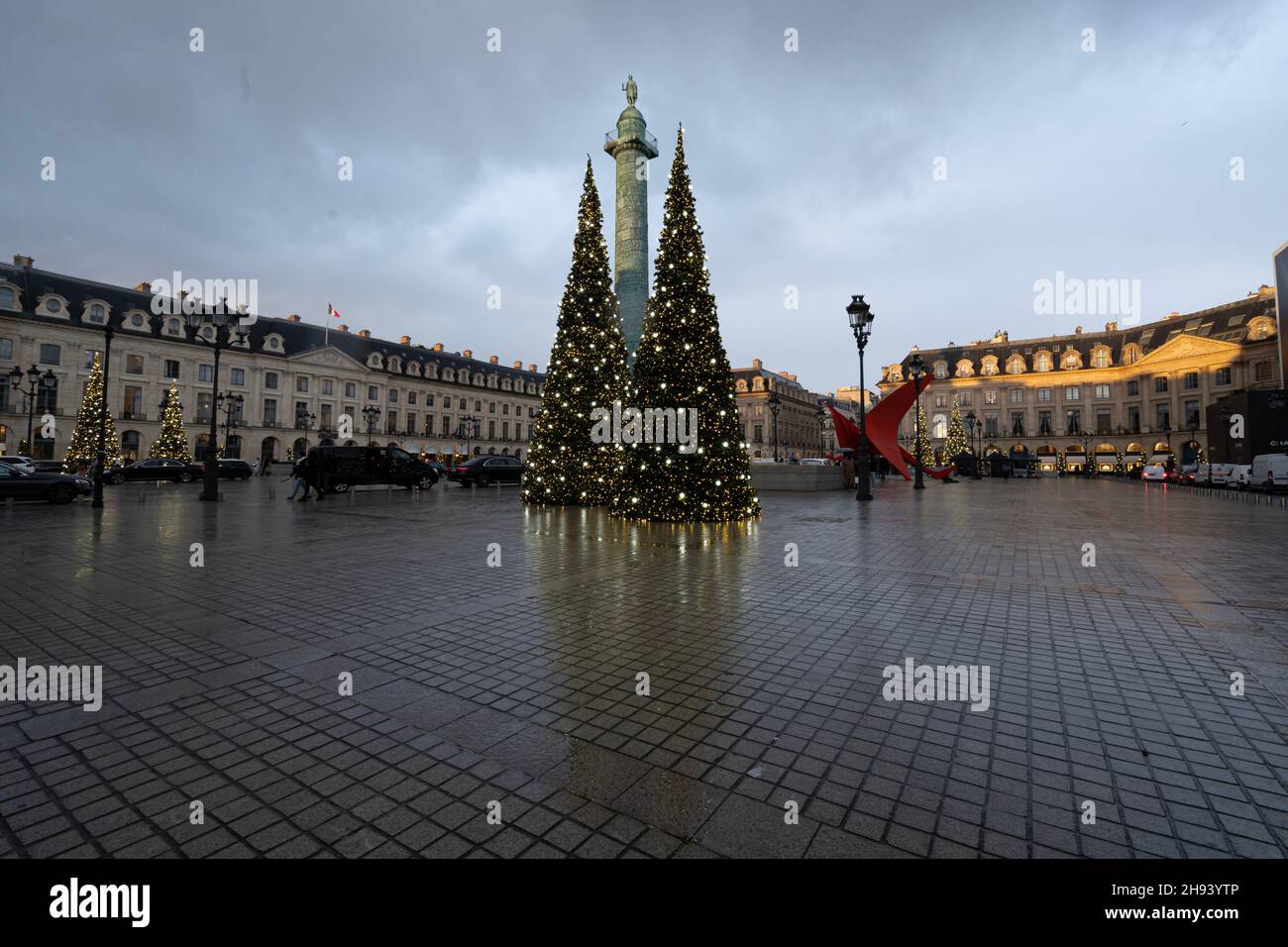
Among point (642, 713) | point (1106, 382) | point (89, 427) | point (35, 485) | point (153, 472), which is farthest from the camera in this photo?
point (1106, 382)

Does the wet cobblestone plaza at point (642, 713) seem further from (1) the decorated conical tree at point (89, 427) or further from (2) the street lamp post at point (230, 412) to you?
(2) the street lamp post at point (230, 412)

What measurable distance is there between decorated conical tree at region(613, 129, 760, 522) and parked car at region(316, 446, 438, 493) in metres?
14.6

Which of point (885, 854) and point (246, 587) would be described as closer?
point (885, 854)

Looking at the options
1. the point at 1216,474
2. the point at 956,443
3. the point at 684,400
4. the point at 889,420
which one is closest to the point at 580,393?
the point at 684,400

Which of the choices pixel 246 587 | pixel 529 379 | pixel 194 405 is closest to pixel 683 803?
pixel 246 587

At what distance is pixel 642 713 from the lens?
12.1 ft

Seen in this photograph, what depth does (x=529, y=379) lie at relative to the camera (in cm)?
9544

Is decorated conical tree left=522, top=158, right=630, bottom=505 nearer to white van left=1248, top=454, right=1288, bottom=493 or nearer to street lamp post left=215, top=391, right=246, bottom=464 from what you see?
white van left=1248, top=454, right=1288, bottom=493

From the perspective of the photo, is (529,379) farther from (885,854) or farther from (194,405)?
(885,854)

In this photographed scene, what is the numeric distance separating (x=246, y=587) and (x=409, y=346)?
3160 inches

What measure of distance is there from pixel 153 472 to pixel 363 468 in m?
19.4

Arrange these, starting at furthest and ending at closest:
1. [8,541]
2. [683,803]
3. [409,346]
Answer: [409,346], [8,541], [683,803]

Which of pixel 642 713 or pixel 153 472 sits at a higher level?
pixel 153 472

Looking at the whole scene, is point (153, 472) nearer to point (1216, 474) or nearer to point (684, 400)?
point (684, 400)
